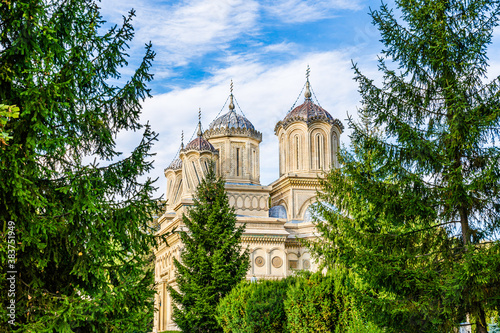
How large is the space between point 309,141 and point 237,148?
499 centimetres

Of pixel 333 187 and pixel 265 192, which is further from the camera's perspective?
pixel 265 192

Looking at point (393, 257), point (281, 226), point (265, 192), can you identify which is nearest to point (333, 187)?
point (393, 257)

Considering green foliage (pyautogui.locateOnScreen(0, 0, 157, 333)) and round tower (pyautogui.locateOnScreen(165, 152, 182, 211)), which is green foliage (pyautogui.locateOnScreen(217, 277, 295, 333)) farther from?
round tower (pyautogui.locateOnScreen(165, 152, 182, 211))

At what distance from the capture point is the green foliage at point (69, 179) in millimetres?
7336

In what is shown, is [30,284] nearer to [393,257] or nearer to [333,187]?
[393,257]

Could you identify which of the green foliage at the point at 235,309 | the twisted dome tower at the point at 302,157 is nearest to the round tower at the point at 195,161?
the twisted dome tower at the point at 302,157

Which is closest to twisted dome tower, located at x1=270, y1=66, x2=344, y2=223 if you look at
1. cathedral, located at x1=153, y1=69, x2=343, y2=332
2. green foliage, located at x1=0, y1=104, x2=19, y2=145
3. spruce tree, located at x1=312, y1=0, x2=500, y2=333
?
cathedral, located at x1=153, y1=69, x2=343, y2=332

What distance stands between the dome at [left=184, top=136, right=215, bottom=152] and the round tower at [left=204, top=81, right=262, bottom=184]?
1197 mm

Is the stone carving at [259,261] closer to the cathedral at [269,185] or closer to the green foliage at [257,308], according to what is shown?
the cathedral at [269,185]

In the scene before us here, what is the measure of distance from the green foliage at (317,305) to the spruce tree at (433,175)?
3.84 meters

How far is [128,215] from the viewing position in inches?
314

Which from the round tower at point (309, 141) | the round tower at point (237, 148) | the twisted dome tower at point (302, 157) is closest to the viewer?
the twisted dome tower at point (302, 157)

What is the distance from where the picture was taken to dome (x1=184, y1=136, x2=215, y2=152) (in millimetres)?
36438

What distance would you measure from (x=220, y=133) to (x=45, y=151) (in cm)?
3037
